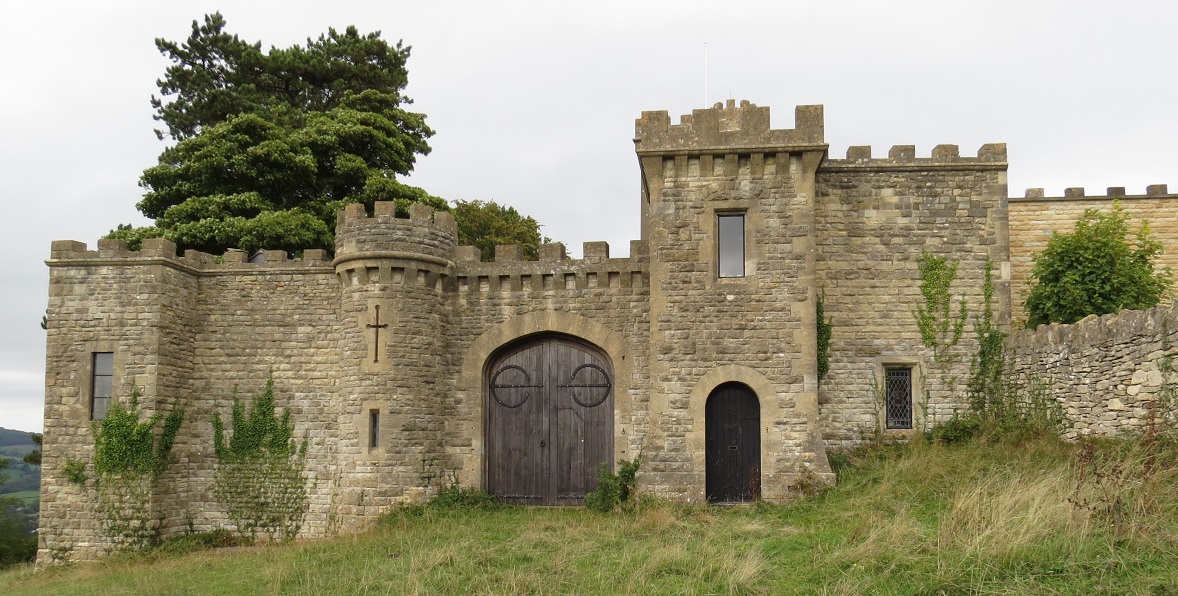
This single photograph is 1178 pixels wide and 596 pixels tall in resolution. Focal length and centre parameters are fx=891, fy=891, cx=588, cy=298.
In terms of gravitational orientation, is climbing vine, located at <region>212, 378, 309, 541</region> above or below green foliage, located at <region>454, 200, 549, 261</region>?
below

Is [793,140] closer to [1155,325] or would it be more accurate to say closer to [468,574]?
[1155,325]

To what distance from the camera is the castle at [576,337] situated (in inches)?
563

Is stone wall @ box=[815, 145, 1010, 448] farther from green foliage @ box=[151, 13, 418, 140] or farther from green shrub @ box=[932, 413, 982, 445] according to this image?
green foliage @ box=[151, 13, 418, 140]

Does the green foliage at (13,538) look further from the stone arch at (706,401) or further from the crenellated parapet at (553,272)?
the stone arch at (706,401)

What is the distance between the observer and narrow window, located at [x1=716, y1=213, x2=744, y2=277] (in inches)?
575

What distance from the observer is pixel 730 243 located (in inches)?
577

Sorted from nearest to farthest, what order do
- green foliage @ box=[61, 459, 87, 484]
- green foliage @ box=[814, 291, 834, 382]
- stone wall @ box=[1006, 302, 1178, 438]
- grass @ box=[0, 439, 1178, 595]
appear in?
grass @ box=[0, 439, 1178, 595] < stone wall @ box=[1006, 302, 1178, 438] < green foliage @ box=[814, 291, 834, 382] < green foliage @ box=[61, 459, 87, 484]

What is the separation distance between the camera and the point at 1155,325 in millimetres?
10469

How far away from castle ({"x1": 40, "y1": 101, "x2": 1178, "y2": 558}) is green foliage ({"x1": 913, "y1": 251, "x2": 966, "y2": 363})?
18 centimetres

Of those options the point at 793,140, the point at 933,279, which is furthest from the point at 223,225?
the point at 933,279

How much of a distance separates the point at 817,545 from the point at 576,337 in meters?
6.49

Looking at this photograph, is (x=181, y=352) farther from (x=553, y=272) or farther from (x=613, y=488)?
(x=613, y=488)

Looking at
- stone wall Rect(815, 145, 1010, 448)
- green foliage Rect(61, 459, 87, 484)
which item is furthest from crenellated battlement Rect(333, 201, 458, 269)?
stone wall Rect(815, 145, 1010, 448)

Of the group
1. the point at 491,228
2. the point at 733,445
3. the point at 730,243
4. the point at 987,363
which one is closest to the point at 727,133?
the point at 730,243
